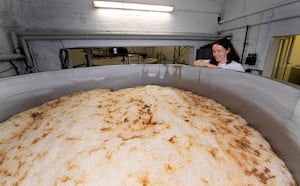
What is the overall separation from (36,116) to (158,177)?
2.68 feet

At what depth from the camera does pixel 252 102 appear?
83 centimetres

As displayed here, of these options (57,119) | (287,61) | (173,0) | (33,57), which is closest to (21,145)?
(57,119)

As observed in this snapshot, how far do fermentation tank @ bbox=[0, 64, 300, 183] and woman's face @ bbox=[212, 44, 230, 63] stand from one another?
28 cm

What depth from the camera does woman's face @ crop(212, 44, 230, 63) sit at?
1.30m

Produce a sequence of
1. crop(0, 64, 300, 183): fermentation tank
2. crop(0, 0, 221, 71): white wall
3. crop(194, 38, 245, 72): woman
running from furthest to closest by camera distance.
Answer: crop(0, 0, 221, 71): white wall
crop(194, 38, 245, 72): woman
crop(0, 64, 300, 183): fermentation tank

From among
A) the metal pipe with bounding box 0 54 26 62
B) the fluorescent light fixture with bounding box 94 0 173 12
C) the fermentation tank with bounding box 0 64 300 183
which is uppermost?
the fluorescent light fixture with bounding box 94 0 173 12

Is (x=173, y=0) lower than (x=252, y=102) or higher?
higher

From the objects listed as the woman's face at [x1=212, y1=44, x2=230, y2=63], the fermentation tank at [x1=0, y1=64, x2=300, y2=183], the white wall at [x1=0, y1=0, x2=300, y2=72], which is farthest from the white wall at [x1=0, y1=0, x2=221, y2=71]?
the woman's face at [x1=212, y1=44, x2=230, y2=63]

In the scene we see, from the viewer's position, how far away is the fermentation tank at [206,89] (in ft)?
2.06

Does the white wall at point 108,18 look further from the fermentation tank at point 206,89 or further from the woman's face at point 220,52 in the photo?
the woman's face at point 220,52

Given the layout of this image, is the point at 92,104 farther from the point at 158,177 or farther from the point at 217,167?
the point at 217,167

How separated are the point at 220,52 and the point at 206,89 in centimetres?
40

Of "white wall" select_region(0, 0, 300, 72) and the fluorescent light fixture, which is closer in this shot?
"white wall" select_region(0, 0, 300, 72)

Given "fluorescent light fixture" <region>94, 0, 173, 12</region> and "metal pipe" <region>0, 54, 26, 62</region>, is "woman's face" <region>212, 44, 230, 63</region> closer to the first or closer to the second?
"fluorescent light fixture" <region>94, 0, 173, 12</region>
